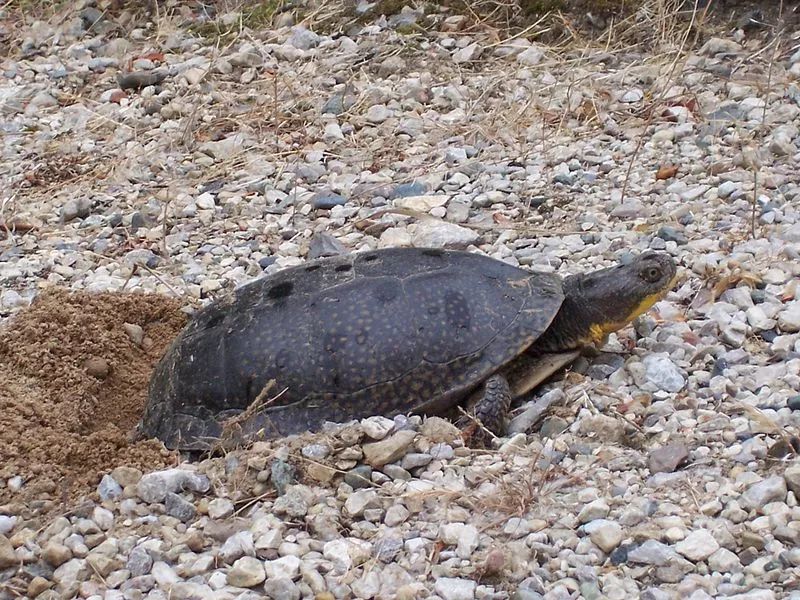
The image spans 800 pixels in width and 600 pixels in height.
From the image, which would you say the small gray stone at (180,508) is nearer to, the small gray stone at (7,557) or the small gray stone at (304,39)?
Answer: the small gray stone at (7,557)

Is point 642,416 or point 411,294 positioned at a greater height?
point 411,294

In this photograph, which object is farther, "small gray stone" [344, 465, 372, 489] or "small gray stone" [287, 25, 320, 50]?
"small gray stone" [287, 25, 320, 50]

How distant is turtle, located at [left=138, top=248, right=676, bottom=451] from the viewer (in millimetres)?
3590

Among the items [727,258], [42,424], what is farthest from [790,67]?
[42,424]

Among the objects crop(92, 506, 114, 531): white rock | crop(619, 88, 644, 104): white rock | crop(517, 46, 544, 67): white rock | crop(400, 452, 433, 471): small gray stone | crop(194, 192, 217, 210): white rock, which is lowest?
crop(619, 88, 644, 104): white rock

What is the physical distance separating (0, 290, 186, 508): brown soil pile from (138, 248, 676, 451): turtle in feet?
0.77

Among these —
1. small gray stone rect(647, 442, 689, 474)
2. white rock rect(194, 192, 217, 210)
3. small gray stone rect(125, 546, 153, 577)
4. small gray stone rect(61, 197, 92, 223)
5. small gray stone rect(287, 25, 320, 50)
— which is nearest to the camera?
small gray stone rect(125, 546, 153, 577)

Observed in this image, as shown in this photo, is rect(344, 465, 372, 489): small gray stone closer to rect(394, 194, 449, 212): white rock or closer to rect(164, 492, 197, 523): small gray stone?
rect(164, 492, 197, 523): small gray stone

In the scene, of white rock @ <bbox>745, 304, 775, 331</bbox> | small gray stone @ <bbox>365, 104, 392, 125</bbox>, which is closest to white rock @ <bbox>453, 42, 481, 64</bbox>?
small gray stone @ <bbox>365, 104, 392, 125</bbox>

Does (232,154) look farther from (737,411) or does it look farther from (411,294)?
(737,411)

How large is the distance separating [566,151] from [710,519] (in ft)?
9.64

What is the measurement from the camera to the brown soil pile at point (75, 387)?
133 inches

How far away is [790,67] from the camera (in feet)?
18.6

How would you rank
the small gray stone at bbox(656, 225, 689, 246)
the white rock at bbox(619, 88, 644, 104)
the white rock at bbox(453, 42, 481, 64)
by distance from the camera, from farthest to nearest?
1. the white rock at bbox(453, 42, 481, 64)
2. the white rock at bbox(619, 88, 644, 104)
3. the small gray stone at bbox(656, 225, 689, 246)
